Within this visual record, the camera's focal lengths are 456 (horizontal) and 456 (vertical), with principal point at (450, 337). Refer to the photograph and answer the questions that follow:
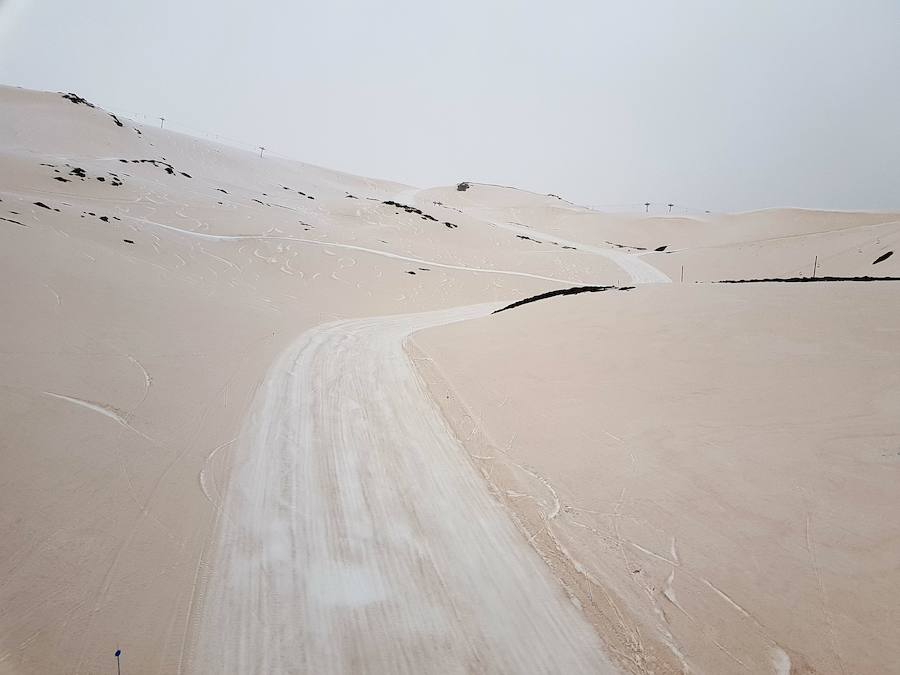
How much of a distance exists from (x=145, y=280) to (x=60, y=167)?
18.0 metres

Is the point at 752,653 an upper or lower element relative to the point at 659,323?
lower

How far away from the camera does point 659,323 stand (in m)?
6.64

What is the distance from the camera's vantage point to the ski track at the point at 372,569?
8.16 ft

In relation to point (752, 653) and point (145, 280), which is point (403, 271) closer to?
point (145, 280)

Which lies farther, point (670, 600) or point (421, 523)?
point (421, 523)

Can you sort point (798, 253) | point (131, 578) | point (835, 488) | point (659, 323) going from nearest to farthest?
1. point (131, 578)
2. point (835, 488)
3. point (659, 323)
4. point (798, 253)

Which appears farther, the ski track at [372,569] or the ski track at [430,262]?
the ski track at [430,262]

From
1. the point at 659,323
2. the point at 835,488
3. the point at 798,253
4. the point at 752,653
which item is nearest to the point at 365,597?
the point at 752,653

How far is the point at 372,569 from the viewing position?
309cm

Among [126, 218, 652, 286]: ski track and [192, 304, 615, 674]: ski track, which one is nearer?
[192, 304, 615, 674]: ski track

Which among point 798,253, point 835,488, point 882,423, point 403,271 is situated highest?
point 798,253

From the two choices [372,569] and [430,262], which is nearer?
[372,569]

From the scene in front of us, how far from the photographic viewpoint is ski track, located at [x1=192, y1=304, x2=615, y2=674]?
249 cm

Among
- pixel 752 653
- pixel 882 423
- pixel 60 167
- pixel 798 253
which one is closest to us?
pixel 752 653
